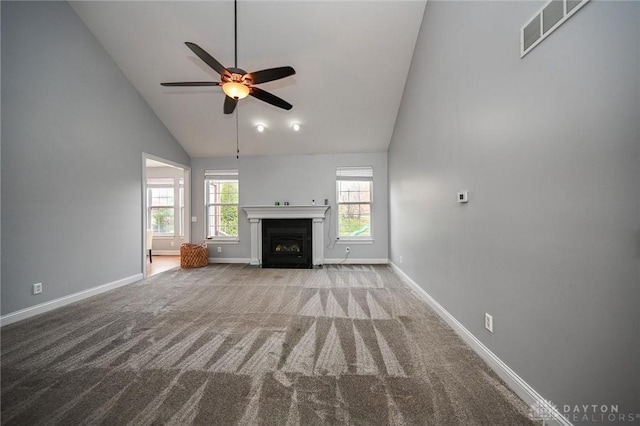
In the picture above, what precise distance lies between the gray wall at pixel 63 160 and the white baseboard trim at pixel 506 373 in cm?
461

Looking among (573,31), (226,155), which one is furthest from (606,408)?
(226,155)

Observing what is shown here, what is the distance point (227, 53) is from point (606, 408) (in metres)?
4.90

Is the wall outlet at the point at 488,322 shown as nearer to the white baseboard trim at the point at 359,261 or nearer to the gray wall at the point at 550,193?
the gray wall at the point at 550,193

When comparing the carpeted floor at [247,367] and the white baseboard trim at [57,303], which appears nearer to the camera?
the carpeted floor at [247,367]

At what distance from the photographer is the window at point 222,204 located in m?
5.85

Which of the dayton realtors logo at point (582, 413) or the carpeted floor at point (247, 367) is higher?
the dayton realtors logo at point (582, 413)

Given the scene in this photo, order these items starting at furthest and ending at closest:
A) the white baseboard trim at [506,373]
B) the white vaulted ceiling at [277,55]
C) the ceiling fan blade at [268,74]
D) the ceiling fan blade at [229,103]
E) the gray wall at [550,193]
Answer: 1. the white vaulted ceiling at [277,55]
2. the ceiling fan blade at [229,103]
3. the ceiling fan blade at [268,74]
4. the white baseboard trim at [506,373]
5. the gray wall at [550,193]

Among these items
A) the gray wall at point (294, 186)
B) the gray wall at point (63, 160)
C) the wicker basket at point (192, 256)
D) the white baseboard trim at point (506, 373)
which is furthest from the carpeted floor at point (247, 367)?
the gray wall at point (294, 186)

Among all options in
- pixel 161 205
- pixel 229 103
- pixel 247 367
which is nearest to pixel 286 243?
pixel 229 103

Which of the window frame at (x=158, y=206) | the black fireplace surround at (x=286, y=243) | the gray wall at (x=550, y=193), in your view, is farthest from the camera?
the window frame at (x=158, y=206)

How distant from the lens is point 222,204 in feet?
19.3

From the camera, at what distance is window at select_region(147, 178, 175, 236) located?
7.23 metres

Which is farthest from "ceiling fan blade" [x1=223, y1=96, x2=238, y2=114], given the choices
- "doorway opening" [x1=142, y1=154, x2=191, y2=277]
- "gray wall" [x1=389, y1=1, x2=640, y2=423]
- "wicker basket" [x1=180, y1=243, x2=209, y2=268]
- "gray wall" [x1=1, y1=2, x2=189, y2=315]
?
"doorway opening" [x1=142, y1=154, x2=191, y2=277]

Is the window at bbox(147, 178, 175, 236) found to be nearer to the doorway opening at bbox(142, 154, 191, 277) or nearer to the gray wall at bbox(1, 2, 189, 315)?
the doorway opening at bbox(142, 154, 191, 277)
